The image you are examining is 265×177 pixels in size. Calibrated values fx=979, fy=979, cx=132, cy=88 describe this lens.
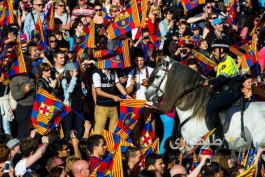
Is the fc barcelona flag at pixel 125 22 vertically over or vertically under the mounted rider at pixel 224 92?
over

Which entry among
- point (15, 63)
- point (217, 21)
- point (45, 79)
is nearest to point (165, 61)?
point (45, 79)

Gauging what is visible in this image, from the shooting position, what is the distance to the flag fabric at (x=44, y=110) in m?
20.9

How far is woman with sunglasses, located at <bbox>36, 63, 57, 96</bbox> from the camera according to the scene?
851 inches

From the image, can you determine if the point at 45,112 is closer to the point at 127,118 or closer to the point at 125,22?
the point at 127,118

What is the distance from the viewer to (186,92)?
20672 mm

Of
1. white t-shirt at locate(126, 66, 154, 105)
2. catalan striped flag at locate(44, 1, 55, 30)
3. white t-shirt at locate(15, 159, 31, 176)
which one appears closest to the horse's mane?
white t-shirt at locate(126, 66, 154, 105)

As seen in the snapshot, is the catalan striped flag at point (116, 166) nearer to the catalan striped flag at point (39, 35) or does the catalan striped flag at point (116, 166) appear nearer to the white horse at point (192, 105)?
the white horse at point (192, 105)

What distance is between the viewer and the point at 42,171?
59.9 ft

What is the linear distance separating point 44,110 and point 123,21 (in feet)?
12.9

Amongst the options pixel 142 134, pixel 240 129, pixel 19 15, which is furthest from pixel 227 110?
pixel 19 15

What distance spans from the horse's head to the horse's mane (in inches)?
3.7

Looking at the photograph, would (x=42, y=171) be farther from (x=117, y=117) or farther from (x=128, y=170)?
(x=117, y=117)

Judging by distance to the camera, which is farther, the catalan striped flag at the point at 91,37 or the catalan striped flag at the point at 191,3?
the catalan striped flag at the point at 191,3

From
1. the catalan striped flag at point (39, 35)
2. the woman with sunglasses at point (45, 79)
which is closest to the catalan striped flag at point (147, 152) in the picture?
the woman with sunglasses at point (45, 79)
